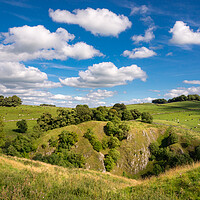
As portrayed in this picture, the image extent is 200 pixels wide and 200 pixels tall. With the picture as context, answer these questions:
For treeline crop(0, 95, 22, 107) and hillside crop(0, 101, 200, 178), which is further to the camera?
treeline crop(0, 95, 22, 107)

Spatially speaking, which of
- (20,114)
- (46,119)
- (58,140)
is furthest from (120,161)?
(20,114)

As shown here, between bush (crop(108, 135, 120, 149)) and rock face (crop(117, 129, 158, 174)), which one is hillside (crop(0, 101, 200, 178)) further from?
bush (crop(108, 135, 120, 149))

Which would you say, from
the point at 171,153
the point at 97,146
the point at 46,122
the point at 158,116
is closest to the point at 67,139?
the point at 97,146

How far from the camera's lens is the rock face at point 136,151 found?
5499 centimetres

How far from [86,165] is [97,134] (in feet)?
49.1

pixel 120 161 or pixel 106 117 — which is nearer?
pixel 120 161

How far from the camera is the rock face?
54994mm

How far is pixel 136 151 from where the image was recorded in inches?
2314

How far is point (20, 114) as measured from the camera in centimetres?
12488

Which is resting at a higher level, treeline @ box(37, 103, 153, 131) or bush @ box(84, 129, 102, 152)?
treeline @ box(37, 103, 153, 131)

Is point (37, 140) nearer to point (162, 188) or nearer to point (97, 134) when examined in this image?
point (97, 134)

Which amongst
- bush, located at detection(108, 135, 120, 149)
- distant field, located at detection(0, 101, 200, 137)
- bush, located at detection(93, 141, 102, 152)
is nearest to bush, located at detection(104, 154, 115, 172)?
bush, located at detection(93, 141, 102, 152)

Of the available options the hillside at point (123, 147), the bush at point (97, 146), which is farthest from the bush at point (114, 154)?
the bush at point (97, 146)

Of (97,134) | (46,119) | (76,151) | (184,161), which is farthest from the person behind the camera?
(46,119)
